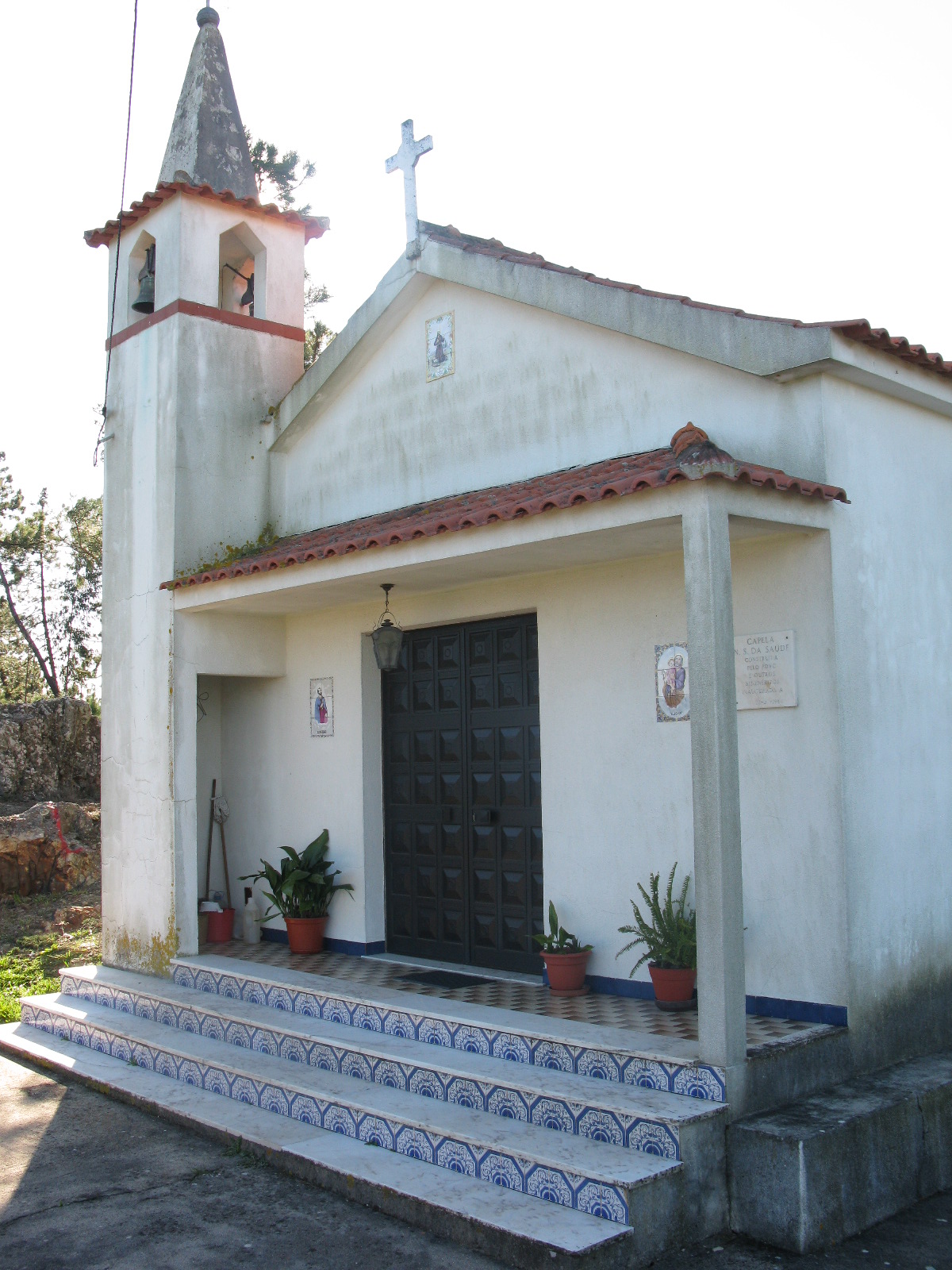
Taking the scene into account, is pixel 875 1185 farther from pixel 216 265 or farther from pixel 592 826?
pixel 216 265

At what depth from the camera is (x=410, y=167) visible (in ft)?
29.1

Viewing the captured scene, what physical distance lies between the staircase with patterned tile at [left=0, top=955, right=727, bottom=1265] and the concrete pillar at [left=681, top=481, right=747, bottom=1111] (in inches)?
9.3

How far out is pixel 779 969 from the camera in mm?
6348

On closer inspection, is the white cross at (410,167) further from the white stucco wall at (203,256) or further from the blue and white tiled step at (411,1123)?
the blue and white tiled step at (411,1123)

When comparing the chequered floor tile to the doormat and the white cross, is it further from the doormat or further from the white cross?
the white cross

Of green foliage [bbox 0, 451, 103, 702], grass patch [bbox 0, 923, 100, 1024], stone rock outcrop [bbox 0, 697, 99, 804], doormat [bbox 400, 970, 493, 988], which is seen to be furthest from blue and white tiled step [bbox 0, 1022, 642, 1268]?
green foliage [bbox 0, 451, 103, 702]

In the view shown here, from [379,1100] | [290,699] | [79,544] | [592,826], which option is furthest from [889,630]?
[79,544]

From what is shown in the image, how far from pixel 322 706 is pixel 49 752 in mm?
7804

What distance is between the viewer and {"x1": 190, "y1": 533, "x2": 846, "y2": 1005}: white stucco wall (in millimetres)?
6289

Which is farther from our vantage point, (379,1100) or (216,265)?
(216,265)

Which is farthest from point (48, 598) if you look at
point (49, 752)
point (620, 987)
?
point (620, 987)

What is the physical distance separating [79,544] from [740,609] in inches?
912

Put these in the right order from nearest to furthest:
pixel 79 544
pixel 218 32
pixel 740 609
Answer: pixel 740 609 < pixel 218 32 < pixel 79 544

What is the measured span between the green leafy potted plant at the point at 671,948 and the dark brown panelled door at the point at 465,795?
4.24 ft
